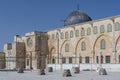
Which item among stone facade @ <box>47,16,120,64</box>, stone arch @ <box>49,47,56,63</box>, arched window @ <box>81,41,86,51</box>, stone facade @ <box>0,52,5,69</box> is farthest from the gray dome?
stone facade @ <box>0,52,5,69</box>

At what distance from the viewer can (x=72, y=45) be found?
163 ft

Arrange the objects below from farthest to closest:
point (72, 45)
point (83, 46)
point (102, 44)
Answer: point (72, 45), point (83, 46), point (102, 44)

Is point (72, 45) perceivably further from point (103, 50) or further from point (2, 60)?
point (2, 60)

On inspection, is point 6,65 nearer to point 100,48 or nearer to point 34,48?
point 34,48

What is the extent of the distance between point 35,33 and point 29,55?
435 cm

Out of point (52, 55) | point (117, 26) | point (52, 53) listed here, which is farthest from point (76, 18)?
point (117, 26)

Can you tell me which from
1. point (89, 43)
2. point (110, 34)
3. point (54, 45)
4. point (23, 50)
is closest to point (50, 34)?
point (54, 45)

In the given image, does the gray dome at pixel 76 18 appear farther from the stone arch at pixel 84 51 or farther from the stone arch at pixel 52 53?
the stone arch at pixel 84 51

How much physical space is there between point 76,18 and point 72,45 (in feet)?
23.2

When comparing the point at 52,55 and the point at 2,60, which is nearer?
the point at 52,55

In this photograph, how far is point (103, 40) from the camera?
1711 inches

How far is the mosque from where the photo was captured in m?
42.4

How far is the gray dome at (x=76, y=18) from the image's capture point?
54250 millimetres

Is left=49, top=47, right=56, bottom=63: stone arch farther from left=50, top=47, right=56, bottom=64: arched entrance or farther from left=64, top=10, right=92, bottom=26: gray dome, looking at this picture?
left=64, top=10, right=92, bottom=26: gray dome
